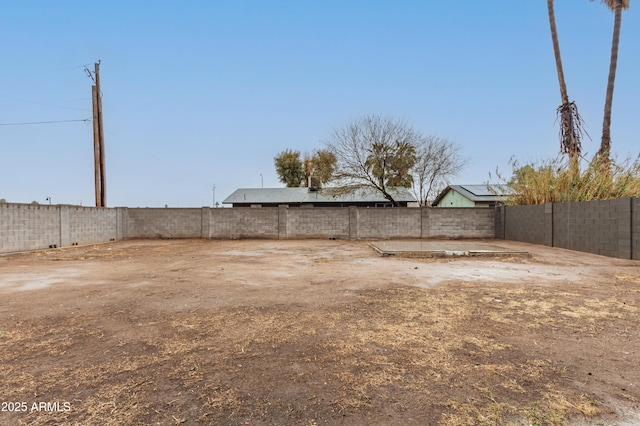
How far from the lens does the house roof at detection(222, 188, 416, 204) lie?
27109 mm

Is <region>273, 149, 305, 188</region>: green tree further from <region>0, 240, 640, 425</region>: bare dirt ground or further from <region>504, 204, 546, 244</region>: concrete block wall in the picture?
<region>0, 240, 640, 425</region>: bare dirt ground

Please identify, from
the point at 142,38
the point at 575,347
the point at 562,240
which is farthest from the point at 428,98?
the point at 575,347

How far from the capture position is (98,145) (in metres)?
16.6

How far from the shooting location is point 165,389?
88.9 inches

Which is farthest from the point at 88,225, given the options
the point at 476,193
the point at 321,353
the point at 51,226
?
the point at 476,193

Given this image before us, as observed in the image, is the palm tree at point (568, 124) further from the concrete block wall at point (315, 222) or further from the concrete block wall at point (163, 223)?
the concrete block wall at point (163, 223)

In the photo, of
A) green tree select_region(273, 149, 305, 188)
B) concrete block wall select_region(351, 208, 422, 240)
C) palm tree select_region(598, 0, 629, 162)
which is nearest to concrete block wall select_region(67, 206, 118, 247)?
concrete block wall select_region(351, 208, 422, 240)

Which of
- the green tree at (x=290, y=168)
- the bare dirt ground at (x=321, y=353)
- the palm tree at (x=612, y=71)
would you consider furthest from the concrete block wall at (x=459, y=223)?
the green tree at (x=290, y=168)

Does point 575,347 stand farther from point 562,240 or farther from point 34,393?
point 562,240

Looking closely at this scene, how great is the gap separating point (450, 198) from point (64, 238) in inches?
1184

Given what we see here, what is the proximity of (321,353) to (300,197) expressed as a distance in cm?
2780

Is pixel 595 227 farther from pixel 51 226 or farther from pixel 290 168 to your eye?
pixel 290 168

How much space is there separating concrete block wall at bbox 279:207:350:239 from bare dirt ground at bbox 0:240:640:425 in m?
11.1

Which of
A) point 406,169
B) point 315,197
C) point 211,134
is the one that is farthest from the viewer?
point 315,197
